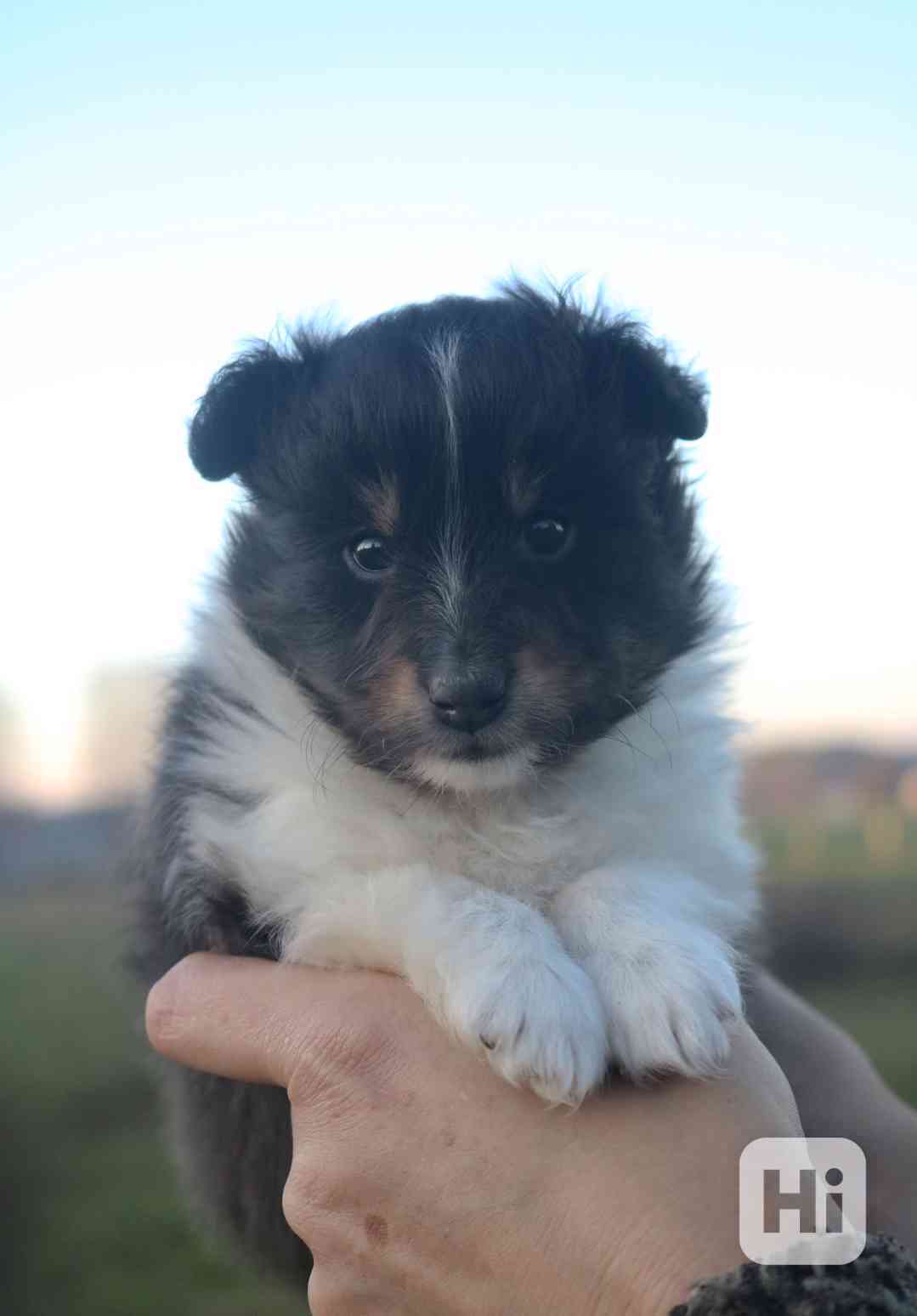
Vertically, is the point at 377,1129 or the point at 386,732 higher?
the point at 386,732

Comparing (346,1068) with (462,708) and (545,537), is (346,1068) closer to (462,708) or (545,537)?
(462,708)

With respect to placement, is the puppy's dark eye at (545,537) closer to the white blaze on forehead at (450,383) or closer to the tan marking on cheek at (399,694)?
the white blaze on forehead at (450,383)

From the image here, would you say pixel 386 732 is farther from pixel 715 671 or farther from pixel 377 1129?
pixel 715 671

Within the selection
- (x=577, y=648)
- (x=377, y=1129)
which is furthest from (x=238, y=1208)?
(x=577, y=648)

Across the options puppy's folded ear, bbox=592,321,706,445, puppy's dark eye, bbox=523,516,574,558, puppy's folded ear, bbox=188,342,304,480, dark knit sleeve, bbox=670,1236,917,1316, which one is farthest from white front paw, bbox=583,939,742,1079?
puppy's folded ear, bbox=188,342,304,480

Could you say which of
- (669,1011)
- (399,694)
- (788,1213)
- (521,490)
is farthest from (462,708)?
(788,1213)

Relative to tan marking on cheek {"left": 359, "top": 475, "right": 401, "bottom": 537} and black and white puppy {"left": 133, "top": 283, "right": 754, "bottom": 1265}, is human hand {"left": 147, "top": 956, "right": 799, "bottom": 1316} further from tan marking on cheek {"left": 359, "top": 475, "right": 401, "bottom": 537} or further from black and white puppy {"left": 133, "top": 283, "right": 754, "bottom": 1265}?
tan marking on cheek {"left": 359, "top": 475, "right": 401, "bottom": 537}
